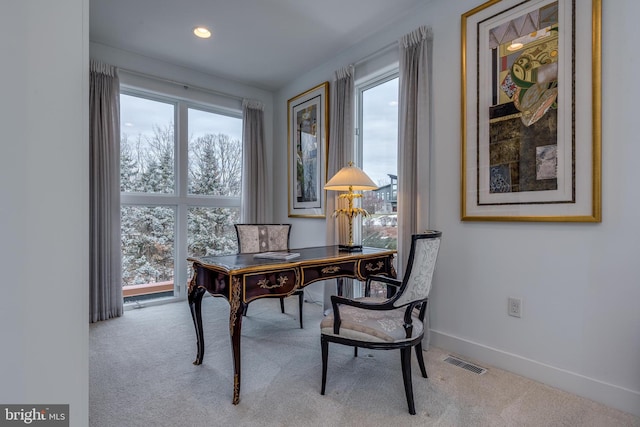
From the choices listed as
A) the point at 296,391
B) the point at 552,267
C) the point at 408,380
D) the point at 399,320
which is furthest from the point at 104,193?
the point at 552,267

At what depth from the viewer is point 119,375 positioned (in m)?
2.09

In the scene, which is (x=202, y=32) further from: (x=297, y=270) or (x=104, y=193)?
(x=297, y=270)

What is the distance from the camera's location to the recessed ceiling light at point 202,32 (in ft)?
9.90

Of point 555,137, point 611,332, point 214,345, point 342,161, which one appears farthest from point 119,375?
point 555,137

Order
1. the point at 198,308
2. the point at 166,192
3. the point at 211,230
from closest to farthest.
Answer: the point at 198,308 < the point at 166,192 < the point at 211,230

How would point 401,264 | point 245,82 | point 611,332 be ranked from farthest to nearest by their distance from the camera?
point 245,82 < point 401,264 < point 611,332

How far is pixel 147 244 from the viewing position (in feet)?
12.2

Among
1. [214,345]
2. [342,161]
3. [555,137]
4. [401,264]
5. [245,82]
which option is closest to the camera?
[555,137]

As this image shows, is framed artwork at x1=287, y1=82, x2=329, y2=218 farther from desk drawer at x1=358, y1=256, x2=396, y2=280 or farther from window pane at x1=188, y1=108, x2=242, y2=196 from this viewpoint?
desk drawer at x1=358, y1=256, x2=396, y2=280

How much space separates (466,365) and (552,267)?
87 cm

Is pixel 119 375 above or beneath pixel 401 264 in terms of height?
beneath

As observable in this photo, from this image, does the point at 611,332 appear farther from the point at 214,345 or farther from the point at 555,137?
the point at 214,345

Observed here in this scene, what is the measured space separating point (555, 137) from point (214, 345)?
2802mm

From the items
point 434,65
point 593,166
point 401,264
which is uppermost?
point 434,65
